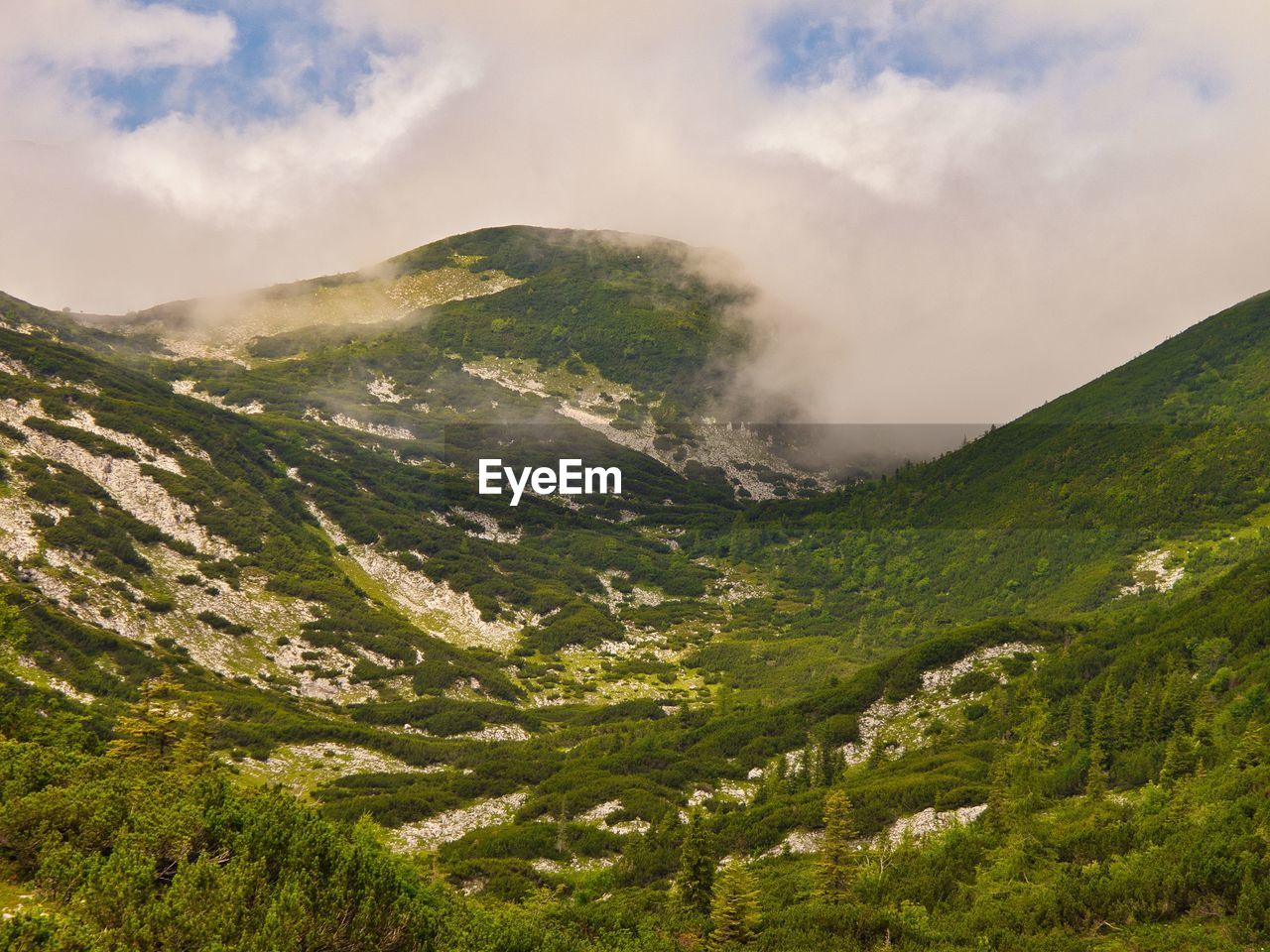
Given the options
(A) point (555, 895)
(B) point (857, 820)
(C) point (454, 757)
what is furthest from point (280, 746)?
(B) point (857, 820)

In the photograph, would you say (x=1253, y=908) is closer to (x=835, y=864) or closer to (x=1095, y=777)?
(x=835, y=864)

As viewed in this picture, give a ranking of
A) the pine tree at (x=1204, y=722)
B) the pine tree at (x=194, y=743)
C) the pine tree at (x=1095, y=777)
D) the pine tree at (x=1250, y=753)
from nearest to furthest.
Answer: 1. the pine tree at (x=194, y=743)
2. the pine tree at (x=1250, y=753)
3. the pine tree at (x=1204, y=722)
4. the pine tree at (x=1095, y=777)

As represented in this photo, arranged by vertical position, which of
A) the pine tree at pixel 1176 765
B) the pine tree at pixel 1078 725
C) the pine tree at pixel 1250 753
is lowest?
the pine tree at pixel 1078 725

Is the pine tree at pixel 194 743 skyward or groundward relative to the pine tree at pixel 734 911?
skyward

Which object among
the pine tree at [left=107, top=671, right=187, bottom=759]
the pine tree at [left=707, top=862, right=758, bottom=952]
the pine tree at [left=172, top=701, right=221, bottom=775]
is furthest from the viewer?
the pine tree at [left=107, top=671, right=187, bottom=759]

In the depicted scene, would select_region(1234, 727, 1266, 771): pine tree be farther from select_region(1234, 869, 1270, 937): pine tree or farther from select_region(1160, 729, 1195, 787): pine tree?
select_region(1234, 869, 1270, 937): pine tree

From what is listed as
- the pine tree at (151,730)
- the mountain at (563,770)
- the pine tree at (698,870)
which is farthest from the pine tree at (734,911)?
the pine tree at (151,730)

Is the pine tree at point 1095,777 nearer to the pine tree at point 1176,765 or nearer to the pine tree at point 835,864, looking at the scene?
the pine tree at point 1176,765

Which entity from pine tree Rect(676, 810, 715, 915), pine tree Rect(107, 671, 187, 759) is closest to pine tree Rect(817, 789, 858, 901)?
pine tree Rect(676, 810, 715, 915)
